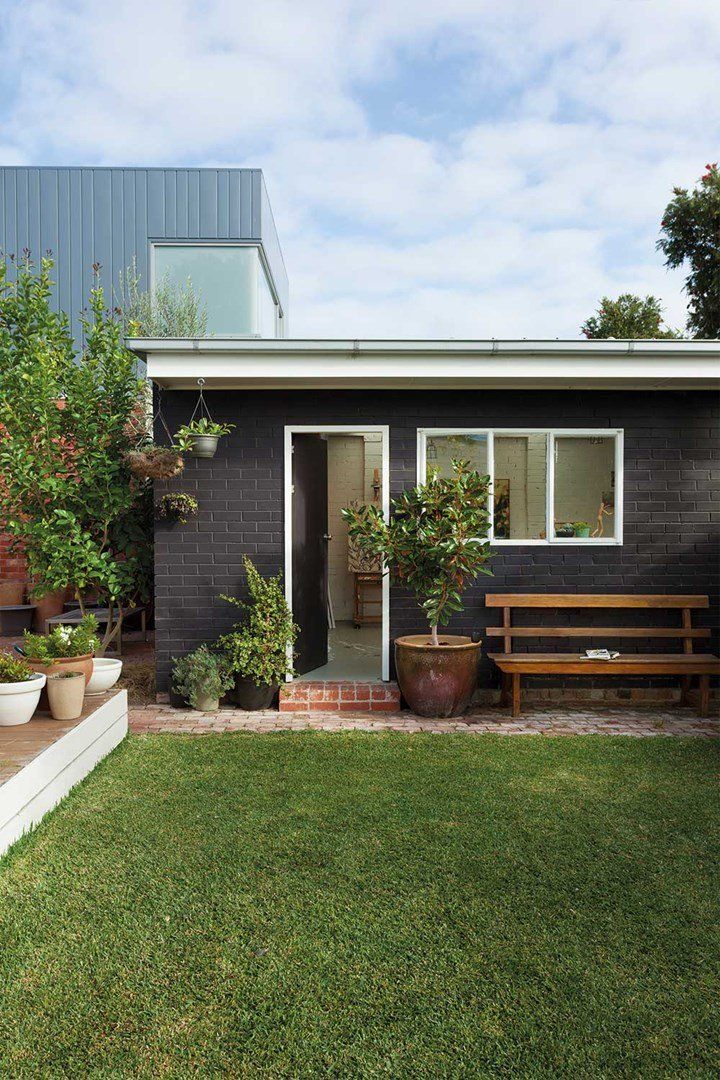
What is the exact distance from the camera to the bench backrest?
638 centimetres

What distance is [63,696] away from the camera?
457 cm

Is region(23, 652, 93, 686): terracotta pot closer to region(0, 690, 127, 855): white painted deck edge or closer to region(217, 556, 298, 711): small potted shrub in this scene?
region(0, 690, 127, 855): white painted deck edge

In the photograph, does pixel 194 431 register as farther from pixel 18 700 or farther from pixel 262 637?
pixel 18 700

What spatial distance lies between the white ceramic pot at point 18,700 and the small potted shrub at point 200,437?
2.20 meters

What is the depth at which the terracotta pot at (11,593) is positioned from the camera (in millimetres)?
9805

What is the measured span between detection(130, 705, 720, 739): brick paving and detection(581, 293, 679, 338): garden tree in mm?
14243

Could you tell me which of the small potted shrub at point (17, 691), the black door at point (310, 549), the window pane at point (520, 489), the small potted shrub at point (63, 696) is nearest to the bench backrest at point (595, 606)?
the window pane at point (520, 489)

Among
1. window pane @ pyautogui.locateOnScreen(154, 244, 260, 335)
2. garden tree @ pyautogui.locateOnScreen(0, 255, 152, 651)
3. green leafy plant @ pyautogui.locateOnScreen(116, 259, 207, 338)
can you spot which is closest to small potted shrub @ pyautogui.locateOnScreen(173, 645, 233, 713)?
garden tree @ pyautogui.locateOnScreen(0, 255, 152, 651)

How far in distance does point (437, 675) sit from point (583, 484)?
2024 millimetres

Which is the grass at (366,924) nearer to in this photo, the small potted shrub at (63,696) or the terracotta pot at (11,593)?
the small potted shrub at (63,696)

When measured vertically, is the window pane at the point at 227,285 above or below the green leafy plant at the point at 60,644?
above

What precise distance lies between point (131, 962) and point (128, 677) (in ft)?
15.4

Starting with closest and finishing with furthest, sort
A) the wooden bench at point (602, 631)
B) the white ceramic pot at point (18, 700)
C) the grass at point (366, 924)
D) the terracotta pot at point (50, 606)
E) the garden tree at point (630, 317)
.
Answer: the grass at point (366, 924) → the white ceramic pot at point (18, 700) → the wooden bench at point (602, 631) → the terracotta pot at point (50, 606) → the garden tree at point (630, 317)

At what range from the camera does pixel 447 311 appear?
17.0 metres
